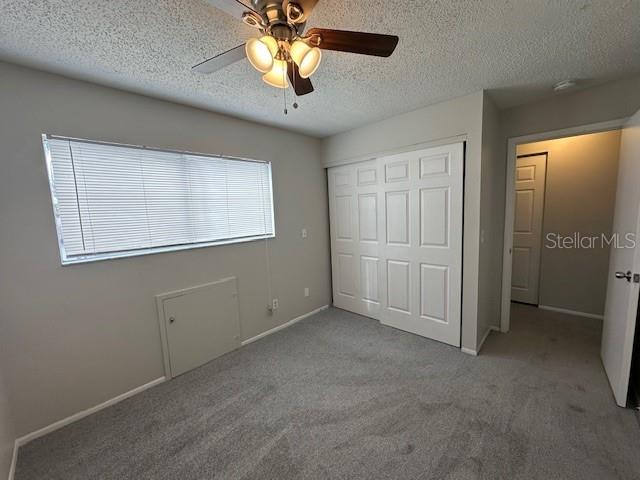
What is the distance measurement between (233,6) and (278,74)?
424mm

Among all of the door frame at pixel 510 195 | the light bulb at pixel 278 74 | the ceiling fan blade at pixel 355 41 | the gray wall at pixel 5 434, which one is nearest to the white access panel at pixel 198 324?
the gray wall at pixel 5 434

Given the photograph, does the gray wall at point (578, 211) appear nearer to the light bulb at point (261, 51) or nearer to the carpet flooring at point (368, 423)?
the carpet flooring at point (368, 423)

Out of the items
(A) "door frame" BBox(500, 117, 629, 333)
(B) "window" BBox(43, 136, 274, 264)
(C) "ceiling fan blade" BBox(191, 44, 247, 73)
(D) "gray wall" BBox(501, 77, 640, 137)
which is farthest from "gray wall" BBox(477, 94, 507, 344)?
(B) "window" BBox(43, 136, 274, 264)

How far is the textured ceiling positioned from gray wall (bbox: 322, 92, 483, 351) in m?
0.19

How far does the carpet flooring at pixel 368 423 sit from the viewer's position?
56.9 inches

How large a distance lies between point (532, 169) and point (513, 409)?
10.0 feet

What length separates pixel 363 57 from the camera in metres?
1.67

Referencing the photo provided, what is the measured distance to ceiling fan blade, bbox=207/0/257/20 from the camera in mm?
955

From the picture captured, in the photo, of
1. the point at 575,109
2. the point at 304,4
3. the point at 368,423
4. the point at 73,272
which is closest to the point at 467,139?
the point at 575,109

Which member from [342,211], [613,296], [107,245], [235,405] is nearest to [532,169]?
[613,296]

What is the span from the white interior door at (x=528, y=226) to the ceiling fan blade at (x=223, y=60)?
3765 millimetres

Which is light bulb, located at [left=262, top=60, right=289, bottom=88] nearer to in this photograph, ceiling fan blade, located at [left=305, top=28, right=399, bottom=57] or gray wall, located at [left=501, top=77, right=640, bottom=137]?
ceiling fan blade, located at [left=305, top=28, right=399, bottom=57]

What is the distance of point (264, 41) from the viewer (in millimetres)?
1164

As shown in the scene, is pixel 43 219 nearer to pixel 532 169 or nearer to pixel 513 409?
pixel 513 409
